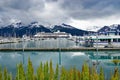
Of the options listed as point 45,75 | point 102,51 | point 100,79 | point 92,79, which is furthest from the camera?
point 102,51

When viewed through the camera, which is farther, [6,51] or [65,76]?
→ [6,51]

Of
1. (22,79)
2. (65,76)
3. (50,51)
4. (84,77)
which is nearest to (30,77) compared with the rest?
(22,79)

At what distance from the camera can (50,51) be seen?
17838 cm

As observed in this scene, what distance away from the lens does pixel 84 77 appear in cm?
5631

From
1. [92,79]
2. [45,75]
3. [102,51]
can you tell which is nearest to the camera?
[92,79]

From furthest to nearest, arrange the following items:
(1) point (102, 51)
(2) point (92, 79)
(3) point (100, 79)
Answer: (1) point (102, 51) < (3) point (100, 79) < (2) point (92, 79)

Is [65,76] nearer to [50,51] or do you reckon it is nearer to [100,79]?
[100,79]

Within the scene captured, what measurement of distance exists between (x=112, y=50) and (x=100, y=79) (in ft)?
400

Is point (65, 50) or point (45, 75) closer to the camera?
point (45, 75)

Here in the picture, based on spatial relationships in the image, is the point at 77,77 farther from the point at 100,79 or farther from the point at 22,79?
the point at 22,79

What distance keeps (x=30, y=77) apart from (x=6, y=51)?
412ft

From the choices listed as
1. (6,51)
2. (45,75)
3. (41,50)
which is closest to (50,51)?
(41,50)

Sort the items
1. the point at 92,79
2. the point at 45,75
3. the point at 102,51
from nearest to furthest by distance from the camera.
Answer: the point at 92,79 < the point at 45,75 < the point at 102,51

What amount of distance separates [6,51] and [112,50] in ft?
209
